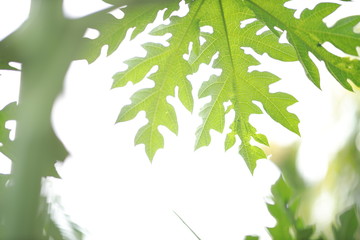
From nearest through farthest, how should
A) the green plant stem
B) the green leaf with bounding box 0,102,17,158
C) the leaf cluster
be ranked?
the green plant stem → the green leaf with bounding box 0,102,17,158 → the leaf cluster

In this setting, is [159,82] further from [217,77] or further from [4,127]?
[4,127]

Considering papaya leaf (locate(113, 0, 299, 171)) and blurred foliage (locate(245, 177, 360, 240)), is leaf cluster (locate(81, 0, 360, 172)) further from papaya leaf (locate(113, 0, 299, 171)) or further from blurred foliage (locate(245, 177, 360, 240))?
blurred foliage (locate(245, 177, 360, 240))

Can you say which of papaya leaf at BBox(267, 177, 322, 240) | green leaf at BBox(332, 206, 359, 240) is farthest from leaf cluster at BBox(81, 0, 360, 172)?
green leaf at BBox(332, 206, 359, 240)

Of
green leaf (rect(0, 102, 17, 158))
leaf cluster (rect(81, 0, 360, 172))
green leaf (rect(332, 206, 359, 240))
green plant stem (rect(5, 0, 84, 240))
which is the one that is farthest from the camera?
leaf cluster (rect(81, 0, 360, 172))

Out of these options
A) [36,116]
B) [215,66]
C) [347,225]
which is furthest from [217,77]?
[36,116]

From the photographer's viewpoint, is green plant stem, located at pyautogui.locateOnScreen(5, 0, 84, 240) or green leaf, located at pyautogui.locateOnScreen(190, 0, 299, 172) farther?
green leaf, located at pyautogui.locateOnScreen(190, 0, 299, 172)

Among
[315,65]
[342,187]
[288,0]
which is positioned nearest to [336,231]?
[315,65]

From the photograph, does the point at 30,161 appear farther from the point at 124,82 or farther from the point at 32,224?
the point at 124,82
